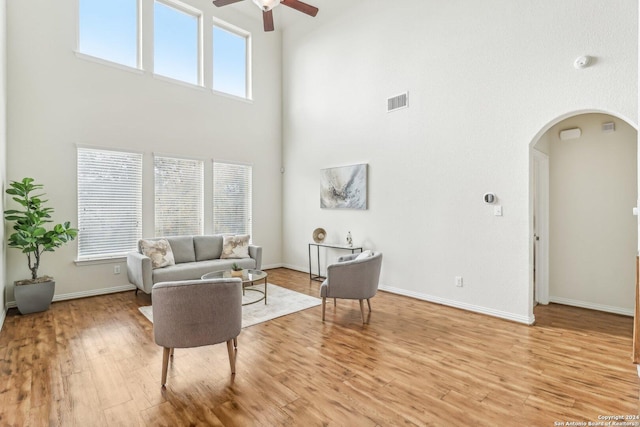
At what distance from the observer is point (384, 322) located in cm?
386

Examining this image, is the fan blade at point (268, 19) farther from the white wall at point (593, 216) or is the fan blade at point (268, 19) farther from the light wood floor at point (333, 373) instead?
the white wall at point (593, 216)

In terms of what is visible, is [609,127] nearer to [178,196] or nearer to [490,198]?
[490,198]

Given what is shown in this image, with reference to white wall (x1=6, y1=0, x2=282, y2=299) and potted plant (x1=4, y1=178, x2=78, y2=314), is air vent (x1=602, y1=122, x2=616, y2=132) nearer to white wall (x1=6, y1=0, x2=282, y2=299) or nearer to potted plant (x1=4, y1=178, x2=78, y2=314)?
white wall (x1=6, y1=0, x2=282, y2=299)

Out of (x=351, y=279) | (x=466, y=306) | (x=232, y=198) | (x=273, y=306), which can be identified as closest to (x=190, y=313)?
(x=351, y=279)

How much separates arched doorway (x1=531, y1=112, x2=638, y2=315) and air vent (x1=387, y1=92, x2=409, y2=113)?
6.11ft

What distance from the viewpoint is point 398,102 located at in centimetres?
507

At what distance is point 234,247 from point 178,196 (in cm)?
139

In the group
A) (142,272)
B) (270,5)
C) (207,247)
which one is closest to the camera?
(270,5)

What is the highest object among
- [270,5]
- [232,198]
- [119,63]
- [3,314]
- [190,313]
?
[119,63]

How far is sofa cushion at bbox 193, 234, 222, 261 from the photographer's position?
5.70 m

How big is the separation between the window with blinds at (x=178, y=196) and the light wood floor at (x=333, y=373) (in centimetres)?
208

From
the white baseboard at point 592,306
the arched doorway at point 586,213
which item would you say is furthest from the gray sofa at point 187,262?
the white baseboard at point 592,306

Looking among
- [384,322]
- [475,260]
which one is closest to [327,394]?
[384,322]

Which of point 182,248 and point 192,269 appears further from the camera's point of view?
point 182,248
